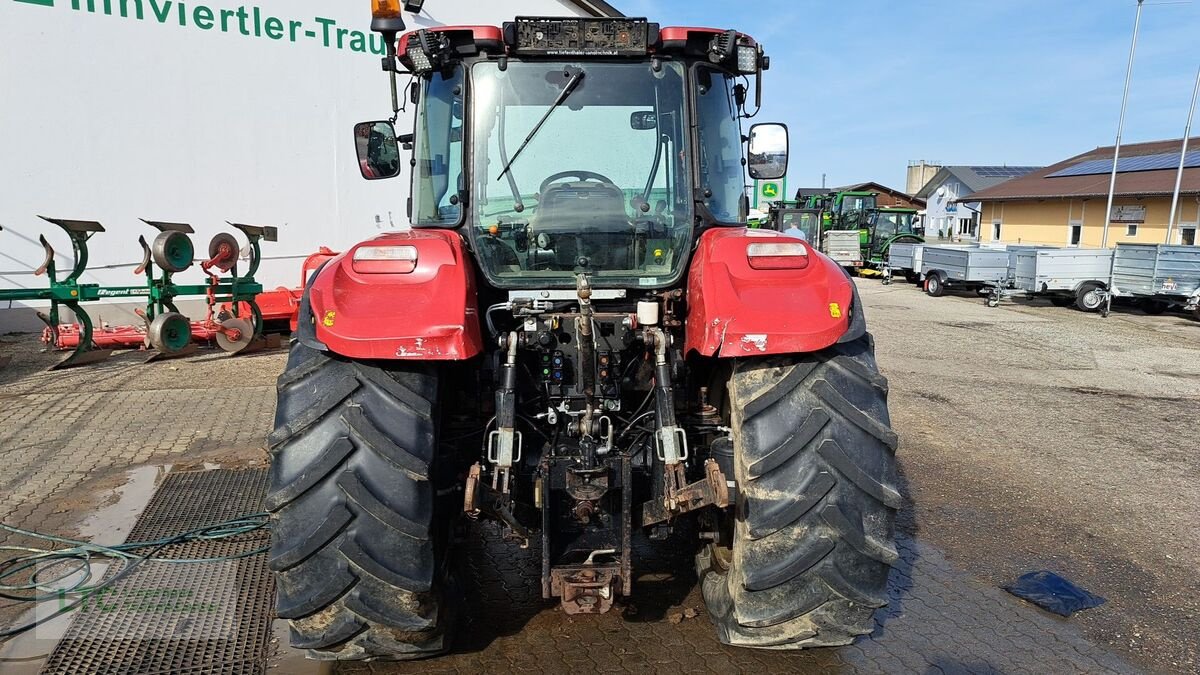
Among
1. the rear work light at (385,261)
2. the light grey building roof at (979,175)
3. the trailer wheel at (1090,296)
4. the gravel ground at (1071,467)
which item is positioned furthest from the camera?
the light grey building roof at (979,175)

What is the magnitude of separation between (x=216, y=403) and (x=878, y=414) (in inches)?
250

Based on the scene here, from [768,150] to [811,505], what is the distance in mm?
1885

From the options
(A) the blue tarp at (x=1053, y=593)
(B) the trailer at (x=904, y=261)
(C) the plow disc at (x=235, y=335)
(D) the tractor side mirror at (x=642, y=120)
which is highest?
(D) the tractor side mirror at (x=642, y=120)

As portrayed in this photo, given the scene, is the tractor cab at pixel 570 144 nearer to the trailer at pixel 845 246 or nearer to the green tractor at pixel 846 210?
the trailer at pixel 845 246

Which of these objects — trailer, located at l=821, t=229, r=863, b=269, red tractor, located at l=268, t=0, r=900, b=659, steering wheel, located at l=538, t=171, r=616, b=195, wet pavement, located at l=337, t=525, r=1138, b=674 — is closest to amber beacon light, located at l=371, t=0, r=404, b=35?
red tractor, located at l=268, t=0, r=900, b=659

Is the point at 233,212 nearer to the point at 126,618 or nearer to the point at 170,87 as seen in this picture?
the point at 170,87

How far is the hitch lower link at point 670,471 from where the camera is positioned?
98.0 inches

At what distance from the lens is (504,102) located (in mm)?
3176

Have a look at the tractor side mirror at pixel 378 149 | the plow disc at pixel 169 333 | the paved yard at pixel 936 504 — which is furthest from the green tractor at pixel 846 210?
the tractor side mirror at pixel 378 149

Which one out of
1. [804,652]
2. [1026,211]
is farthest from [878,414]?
[1026,211]

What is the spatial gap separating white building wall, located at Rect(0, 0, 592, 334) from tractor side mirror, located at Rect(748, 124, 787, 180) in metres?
9.72

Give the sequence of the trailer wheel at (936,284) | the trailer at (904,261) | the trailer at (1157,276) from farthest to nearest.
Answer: the trailer at (904,261)
the trailer wheel at (936,284)
the trailer at (1157,276)

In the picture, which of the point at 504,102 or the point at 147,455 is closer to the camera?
the point at 504,102

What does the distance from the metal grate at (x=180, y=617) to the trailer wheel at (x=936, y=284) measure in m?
18.5
